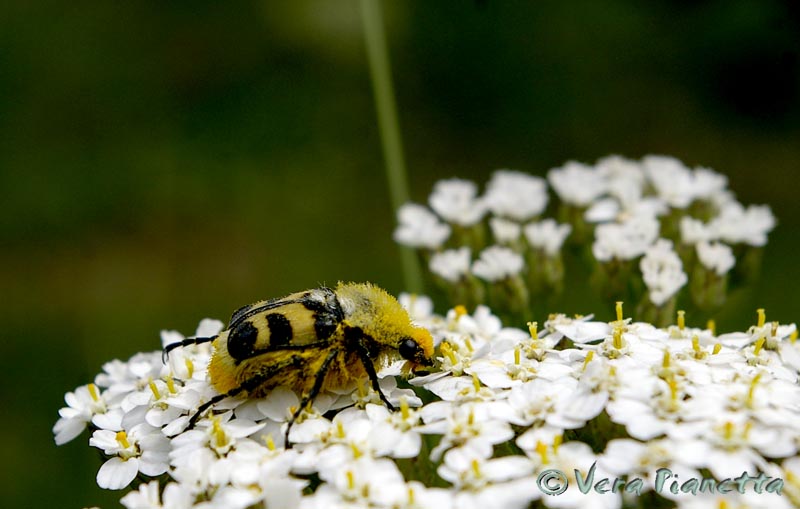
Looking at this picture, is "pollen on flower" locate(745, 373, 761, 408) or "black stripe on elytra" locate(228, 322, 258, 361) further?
"black stripe on elytra" locate(228, 322, 258, 361)

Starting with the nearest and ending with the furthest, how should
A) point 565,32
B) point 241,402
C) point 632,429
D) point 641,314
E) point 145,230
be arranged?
point 632,429 → point 241,402 → point 641,314 → point 145,230 → point 565,32

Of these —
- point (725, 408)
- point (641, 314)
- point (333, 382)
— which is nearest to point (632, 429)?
point (725, 408)

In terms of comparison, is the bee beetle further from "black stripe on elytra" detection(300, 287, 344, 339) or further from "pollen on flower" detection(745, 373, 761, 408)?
"pollen on flower" detection(745, 373, 761, 408)

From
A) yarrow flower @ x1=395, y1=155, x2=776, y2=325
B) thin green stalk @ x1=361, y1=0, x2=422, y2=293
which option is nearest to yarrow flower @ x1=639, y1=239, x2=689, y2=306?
yarrow flower @ x1=395, y1=155, x2=776, y2=325

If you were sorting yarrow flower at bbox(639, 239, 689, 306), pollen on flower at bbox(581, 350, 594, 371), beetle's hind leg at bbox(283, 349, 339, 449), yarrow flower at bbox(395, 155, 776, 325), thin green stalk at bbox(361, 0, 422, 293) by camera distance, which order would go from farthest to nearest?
thin green stalk at bbox(361, 0, 422, 293) < yarrow flower at bbox(395, 155, 776, 325) < yarrow flower at bbox(639, 239, 689, 306) < pollen on flower at bbox(581, 350, 594, 371) < beetle's hind leg at bbox(283, 349, 339, 449)

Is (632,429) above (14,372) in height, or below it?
above

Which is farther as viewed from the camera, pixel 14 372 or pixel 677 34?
pixel 677 34

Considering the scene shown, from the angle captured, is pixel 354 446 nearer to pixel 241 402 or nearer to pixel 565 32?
pixel 241 402
